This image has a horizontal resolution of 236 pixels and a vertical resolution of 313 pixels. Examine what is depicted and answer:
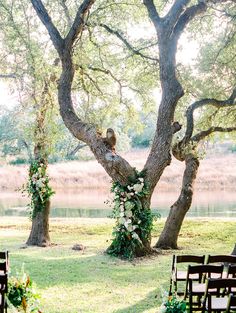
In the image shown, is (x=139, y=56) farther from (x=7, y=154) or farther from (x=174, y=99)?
(x=7, y=154)

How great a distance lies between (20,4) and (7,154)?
4112 centimetres

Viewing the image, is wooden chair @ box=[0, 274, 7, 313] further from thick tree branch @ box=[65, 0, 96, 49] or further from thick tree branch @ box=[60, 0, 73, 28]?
thick tree branch @ box=[60, 0, 73, 28]

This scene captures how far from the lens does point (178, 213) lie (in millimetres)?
18281

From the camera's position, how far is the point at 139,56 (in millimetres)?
19656

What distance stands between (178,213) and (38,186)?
430 cm

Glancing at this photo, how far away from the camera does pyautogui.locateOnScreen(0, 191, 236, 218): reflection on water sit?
111 feet

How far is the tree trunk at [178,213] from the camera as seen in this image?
59.2ft

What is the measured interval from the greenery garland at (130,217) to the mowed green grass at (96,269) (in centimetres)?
37

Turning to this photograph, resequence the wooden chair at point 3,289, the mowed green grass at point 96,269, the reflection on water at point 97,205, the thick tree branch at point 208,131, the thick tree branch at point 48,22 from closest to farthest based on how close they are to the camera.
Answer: the wooden chair at point 3,289, the mowed green grass at point 96,269, the thick tree branch at point 48,22, the thick tree branch at point 208,131, the reflection on water at point 97,205

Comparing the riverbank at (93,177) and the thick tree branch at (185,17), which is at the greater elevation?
the thick tree branch at (185,17)

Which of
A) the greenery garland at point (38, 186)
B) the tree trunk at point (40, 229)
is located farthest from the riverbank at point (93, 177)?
the greenery garland at point (38, 186)

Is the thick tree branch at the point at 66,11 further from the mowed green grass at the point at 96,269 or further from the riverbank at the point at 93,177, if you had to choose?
the riverbank at the point at 93,177

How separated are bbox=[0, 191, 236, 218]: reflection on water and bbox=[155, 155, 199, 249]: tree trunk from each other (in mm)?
12892

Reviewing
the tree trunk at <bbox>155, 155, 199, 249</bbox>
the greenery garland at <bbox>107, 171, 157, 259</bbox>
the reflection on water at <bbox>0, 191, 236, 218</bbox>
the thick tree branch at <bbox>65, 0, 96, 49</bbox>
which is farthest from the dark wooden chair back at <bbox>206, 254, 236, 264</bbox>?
the reflection on water at <bbox>0, 191, 236, 218</bbox>
